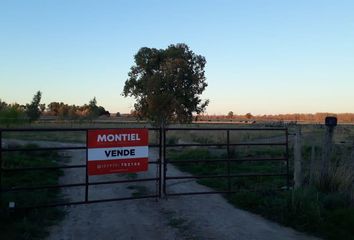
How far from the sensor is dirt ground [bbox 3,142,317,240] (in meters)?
8.42

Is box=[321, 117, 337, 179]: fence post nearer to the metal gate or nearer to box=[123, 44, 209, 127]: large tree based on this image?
the metal gate

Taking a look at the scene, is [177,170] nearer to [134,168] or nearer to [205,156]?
[205,156]

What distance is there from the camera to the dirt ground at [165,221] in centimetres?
842

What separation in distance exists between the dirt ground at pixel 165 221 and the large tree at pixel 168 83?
1232 inches

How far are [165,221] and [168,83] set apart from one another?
35333 mm

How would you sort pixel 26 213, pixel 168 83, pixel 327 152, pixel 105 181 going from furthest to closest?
pixel 168 83 → pixel 105 181 → pixel 327 152 → pixel 26 213

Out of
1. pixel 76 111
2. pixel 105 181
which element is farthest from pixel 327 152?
pixel 76 111

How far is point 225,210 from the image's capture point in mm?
10539

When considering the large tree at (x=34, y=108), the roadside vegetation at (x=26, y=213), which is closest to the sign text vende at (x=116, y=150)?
the roadside vegetation at (x=26, y=213)

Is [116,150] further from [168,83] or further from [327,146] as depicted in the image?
[168,83]

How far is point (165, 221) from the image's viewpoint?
9.38 meters

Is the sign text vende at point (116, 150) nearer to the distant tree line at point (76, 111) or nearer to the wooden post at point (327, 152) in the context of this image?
the wooden post at point (327, 152)

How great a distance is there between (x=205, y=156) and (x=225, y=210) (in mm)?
11000

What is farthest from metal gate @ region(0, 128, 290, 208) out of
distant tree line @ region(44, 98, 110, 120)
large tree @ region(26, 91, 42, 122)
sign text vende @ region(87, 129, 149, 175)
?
distant tree line @ region(44, 98, 110, 120)
